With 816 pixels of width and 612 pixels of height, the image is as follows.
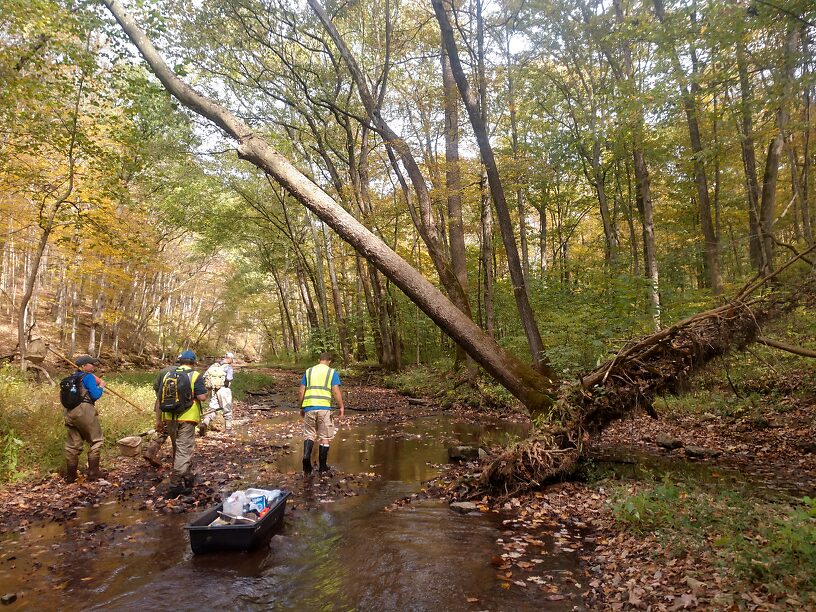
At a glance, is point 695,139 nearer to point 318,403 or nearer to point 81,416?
point 318,403

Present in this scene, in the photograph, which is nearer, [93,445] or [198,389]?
[198,389]

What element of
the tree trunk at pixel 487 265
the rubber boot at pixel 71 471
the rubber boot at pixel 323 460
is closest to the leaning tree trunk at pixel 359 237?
the rubber boot at pixel 323 460

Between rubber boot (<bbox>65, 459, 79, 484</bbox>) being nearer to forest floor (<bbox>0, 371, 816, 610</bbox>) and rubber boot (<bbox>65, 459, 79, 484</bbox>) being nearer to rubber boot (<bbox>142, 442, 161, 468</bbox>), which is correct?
forest floor (<bbox>0, 371, 816, 610</bbox>)

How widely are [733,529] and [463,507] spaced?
313cm

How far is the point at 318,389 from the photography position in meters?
8.67

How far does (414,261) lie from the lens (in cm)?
2695

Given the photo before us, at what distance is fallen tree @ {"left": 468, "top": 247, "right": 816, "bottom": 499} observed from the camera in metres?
6.89

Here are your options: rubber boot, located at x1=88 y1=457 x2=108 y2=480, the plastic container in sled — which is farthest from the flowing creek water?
rubber boot, located at x1=88 y1=457 x2=108 y2=480

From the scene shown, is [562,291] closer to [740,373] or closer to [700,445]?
[740,373]

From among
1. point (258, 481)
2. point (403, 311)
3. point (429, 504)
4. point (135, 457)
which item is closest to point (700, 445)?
point (429, 504)

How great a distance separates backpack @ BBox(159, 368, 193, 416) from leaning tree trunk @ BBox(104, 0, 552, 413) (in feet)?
11.6

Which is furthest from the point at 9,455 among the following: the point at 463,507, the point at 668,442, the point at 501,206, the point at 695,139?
the point at 695,139

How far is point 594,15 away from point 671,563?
16689 mm

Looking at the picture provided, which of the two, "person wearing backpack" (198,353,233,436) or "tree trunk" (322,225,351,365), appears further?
"tree trunk" (322,225,351,365)
